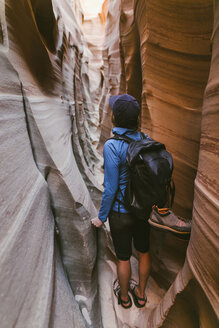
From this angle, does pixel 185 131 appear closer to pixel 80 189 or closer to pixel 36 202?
pixel 80 189

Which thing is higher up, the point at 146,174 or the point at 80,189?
the point at 146,174

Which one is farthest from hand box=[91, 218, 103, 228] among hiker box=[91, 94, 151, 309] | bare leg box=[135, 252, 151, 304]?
bare leg box=[135, 252, 151, 304]

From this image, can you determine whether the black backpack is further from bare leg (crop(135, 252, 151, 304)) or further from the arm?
bare leg (crop(135, 252, 151, 304))

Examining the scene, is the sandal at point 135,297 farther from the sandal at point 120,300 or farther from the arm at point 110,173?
the arm at point 110,173

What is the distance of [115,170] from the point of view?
131 centimetres

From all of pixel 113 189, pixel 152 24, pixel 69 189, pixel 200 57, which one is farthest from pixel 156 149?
pixel 152 24

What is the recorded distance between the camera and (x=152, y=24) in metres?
1.86

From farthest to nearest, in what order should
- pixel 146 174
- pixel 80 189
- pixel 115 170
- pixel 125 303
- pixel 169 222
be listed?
pixel 80 189, pixel 125 303, pixel 169 222, pixel 115 170, pixel 146 174

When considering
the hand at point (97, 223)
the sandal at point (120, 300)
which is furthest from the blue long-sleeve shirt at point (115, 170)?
the sandal at point (120, 300)

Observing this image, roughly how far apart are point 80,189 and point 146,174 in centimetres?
95

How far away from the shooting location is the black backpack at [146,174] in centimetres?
116

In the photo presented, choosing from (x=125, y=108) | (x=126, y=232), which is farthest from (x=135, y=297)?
(x=125, y=108)

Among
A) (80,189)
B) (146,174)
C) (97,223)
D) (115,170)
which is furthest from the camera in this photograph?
(80,189)

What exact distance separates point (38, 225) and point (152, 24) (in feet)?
7.39
